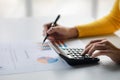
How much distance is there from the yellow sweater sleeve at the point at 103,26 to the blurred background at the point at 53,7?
1402 mm

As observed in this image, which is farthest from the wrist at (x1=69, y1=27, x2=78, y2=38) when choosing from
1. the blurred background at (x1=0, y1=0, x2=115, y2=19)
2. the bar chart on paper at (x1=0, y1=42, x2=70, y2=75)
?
the blurred background at (x1=0, y1=0, x2=115, y2=19)

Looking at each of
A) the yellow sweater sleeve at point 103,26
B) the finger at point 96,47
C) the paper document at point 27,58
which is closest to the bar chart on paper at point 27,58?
the paper document at point 27,58

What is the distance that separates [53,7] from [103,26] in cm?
169

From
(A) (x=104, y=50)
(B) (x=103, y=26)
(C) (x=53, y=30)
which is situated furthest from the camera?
(B) (x=103, y=26)

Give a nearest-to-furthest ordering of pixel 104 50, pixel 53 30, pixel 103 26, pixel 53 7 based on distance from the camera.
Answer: pixel 104 50 → pixel 53 30 → pixel 103 26 → pixel 53 7

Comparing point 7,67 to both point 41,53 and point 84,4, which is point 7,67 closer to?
point 41,53

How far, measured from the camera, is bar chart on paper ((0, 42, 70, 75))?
91 centimetres

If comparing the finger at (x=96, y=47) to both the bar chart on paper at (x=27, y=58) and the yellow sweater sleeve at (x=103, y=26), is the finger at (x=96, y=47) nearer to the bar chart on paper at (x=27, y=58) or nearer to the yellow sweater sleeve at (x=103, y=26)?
the bar chart on paper at (x=27, y=58)

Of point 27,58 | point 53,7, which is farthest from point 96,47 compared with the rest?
point 53,7

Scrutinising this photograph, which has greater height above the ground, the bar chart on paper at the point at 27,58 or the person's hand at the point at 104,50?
the person's hand at the point at 104,50

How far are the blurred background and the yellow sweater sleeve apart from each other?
1402 mm

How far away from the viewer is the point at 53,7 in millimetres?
2939

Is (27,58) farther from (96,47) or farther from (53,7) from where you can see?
(53,7)

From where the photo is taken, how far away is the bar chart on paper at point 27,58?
91cm
